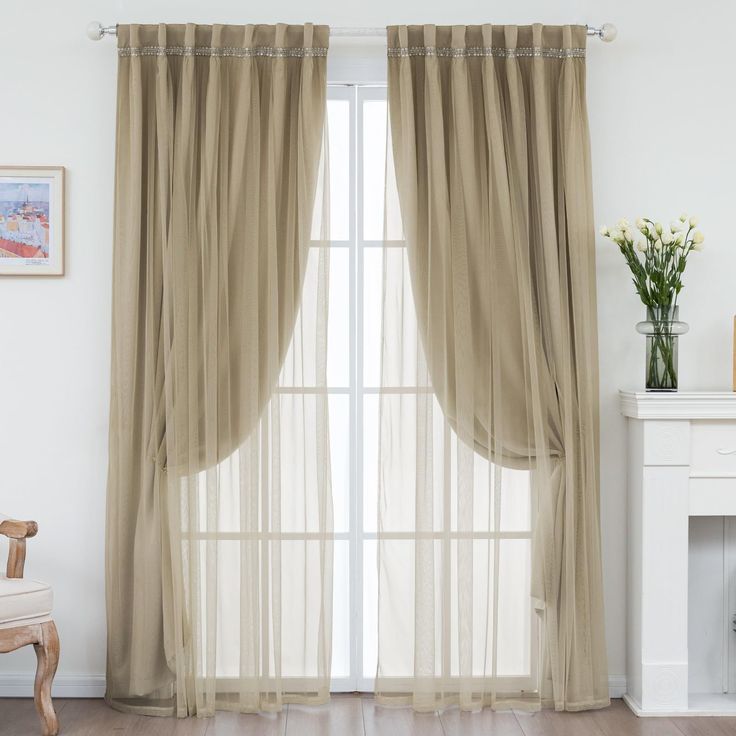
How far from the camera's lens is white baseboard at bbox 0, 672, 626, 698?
3.03 meters

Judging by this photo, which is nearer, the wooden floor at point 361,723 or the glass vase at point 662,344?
the wooden floor at point 361,723

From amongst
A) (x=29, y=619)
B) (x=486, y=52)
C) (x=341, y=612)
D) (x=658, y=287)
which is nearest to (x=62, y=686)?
(x=29, y=619)

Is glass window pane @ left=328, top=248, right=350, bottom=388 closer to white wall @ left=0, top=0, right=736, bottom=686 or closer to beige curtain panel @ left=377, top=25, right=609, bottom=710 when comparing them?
beige curtain panel @ left=377, top=25, right=609, bottom=710

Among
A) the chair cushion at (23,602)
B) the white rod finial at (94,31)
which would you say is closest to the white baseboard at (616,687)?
the chair cushion at (23,602)

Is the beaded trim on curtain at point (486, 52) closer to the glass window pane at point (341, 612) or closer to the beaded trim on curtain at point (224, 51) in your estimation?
the beaded trim on curtain at point (224, 51)

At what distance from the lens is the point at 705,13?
121 inches

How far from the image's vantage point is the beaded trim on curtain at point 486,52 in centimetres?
292

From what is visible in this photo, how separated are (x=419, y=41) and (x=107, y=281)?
1.46m

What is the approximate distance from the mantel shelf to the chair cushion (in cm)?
212

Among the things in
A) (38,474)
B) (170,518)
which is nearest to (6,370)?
(38,474)

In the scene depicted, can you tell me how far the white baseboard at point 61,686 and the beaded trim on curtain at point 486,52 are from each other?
2.58 m

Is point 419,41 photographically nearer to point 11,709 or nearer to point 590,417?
point 590,417

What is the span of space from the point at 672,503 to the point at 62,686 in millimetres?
2347

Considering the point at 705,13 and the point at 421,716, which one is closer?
the point at 421,716
